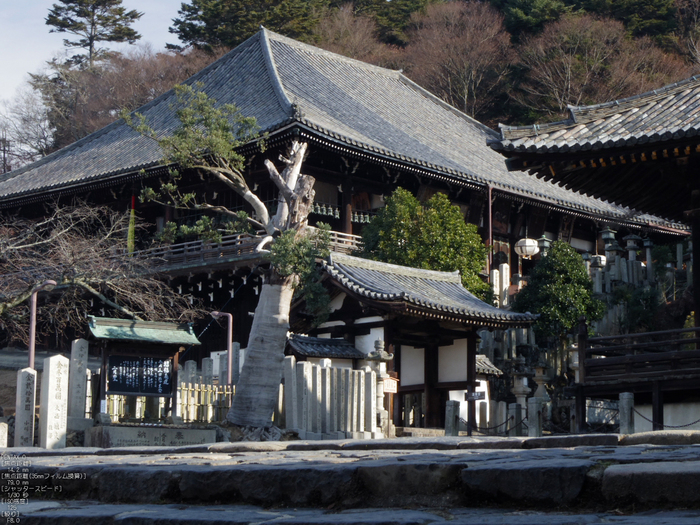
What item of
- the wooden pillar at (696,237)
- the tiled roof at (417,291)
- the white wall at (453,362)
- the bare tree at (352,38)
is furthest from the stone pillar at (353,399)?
the bare tree at (352,38)

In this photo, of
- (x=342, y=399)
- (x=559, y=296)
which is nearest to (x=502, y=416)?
(x=342, y=399)

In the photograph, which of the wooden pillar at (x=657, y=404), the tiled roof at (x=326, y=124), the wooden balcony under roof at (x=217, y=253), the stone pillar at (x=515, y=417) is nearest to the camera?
the wooden pillar at (x=657, y=404)

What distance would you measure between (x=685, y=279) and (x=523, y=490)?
69.0ft

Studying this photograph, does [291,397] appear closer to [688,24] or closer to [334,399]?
[334,399]

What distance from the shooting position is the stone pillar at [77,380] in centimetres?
1301

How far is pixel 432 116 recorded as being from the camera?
3017cm

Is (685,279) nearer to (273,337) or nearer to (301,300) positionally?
(301,300)

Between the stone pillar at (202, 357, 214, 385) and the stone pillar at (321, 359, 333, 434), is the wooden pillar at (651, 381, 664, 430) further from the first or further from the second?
the stone pillar at (202, 357, 214, 385)

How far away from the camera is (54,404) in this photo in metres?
12.4

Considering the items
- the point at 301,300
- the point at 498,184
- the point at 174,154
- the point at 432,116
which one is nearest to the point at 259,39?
the point at 432,116

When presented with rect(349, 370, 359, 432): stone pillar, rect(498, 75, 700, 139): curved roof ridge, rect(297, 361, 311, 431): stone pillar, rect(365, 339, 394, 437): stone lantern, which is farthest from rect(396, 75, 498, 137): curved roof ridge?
rect(297, 361, 311, 431): stone pillar

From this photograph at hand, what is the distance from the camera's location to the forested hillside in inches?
1515

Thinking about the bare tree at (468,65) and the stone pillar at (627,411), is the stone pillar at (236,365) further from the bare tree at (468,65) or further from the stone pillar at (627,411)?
the bare tree at (468,65)

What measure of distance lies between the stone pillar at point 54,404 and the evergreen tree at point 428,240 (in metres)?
9.19
